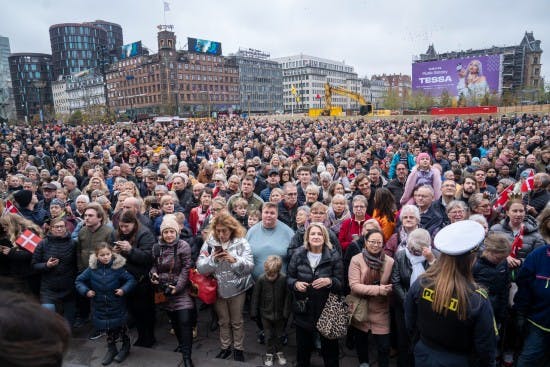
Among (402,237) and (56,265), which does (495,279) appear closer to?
(402,237)

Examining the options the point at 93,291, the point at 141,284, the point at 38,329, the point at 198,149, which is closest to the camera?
the point at 38,329

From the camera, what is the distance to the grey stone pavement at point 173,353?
13.9ft

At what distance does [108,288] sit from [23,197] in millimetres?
3108

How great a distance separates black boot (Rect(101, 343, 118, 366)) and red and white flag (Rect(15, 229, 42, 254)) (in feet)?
5.15

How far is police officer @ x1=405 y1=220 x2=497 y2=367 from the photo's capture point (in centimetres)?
240

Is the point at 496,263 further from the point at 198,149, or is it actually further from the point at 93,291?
the point at 198,149

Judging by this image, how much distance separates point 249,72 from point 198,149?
111 meters

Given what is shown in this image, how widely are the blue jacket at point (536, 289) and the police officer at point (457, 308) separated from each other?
115 cm

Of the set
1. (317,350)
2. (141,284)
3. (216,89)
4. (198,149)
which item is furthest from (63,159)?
(216,89)

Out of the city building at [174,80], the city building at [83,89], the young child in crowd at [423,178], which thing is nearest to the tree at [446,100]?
the city building at [174,80]

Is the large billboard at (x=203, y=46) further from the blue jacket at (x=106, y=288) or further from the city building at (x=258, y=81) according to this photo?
the blue jacket at (x=106, y=288)

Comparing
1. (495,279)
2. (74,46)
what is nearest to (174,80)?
(74,46)

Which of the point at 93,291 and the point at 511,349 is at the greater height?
the point at 93,291

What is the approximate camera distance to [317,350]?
4.57 m
